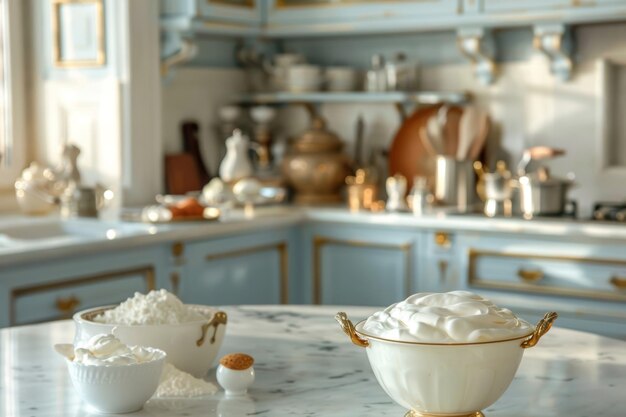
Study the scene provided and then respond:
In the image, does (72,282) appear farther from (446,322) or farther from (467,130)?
(446,322)

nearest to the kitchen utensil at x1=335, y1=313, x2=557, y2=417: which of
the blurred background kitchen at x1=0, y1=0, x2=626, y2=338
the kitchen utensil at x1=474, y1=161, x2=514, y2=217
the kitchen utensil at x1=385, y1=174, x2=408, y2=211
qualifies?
the blurred background kitchen at x1=0, y1=0, x2=626, y2=338

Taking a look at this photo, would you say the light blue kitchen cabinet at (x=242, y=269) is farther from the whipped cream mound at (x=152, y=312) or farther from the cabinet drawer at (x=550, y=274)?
the whipped cream mound at (x=152, y=312)

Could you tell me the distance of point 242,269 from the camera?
3.86 m

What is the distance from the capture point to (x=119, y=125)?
13.2ft

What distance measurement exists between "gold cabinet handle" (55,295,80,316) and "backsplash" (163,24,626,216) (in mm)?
1344

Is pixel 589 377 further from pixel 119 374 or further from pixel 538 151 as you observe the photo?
pixel 538 151

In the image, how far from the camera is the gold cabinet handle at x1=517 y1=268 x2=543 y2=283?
11.7 ft

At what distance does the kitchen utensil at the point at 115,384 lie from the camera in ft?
4.54

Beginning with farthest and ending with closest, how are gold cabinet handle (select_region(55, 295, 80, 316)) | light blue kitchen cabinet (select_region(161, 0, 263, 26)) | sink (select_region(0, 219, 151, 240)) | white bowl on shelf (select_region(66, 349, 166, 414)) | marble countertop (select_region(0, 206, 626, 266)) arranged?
1. light blue kitchen cabinet (select_region(161, 0, 263, 26))
2. sink (select_region(0, 219, 151, 240))
3. marble countertop (select_region(0, 206, 626, 266))
4. gold cabinet handle (select_region(55, 295, 80, 316))
5. white bowl on shelf (select_region(66, 349, 166, 414))

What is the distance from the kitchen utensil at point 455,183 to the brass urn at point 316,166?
438 millimetres

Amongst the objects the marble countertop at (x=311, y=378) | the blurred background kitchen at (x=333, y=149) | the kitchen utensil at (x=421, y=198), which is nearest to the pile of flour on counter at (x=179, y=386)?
the marble countertop at (x=311, y=378)

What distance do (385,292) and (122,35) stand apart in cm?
135

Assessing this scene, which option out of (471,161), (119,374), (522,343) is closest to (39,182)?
(471,161)

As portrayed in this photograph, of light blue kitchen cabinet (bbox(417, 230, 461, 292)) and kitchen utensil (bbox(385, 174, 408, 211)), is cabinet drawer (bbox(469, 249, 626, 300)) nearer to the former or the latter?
light blue kitchen cabinet (bbox(417, 230, 461, 292))
